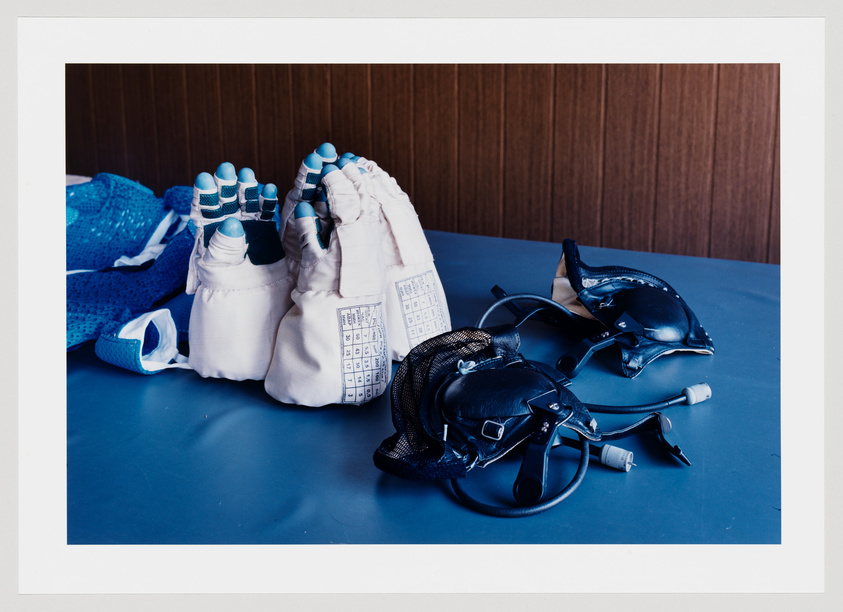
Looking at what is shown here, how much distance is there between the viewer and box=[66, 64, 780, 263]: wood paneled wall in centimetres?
262

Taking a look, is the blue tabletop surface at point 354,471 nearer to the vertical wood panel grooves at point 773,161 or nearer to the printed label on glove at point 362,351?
the printed label on glove at point 362,351

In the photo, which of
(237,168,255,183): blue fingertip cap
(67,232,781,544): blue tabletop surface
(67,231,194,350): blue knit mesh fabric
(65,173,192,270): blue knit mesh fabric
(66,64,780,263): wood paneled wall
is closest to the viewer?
(67,232,781,544): blue tabletop surface

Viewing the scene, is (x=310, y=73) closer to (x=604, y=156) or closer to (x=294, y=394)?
(x=604, y=156)

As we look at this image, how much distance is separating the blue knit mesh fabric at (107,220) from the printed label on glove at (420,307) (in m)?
1.01

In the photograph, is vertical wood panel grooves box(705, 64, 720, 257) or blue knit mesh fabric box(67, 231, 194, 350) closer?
blue knit mesh fabric box(67, 231, 194, 350)

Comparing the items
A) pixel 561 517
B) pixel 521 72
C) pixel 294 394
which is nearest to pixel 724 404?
pixel 561 517

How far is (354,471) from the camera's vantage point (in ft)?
3.79

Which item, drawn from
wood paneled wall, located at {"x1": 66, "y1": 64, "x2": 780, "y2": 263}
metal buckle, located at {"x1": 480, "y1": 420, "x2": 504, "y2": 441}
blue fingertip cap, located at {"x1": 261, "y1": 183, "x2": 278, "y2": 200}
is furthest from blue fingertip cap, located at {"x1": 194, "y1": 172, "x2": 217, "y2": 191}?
wood paneled wall, located at {"x1": 66, "y1": 64, "x2": 780, "y2": 263}

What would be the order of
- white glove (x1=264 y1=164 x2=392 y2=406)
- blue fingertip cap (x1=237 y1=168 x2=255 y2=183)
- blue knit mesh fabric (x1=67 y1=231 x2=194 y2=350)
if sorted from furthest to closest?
blue knit mesh fabric (x1=67 y1=231 x2=194 y2=350), blue fingertip cap (x1=237 y1=168 x2=255 y2=183), white glove (x1=264 y1=164 x2=392 y2=406)

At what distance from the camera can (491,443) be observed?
3.56ft

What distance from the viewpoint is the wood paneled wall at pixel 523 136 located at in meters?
2.62

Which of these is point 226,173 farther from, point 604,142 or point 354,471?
point 604,142

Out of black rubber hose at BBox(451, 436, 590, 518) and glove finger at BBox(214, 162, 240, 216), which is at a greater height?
glove finger at BBox(214, 162, 240, 216)

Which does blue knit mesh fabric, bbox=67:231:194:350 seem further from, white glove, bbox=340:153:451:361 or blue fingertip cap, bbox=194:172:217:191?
white glove, bbox=340:153:451:361
